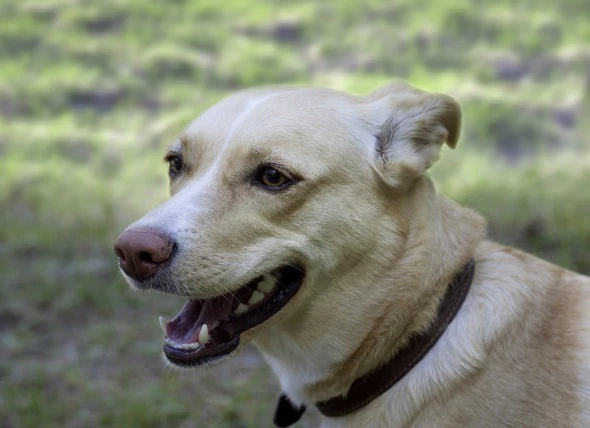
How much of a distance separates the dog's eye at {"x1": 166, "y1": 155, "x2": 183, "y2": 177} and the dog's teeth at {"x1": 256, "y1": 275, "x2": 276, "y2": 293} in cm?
60

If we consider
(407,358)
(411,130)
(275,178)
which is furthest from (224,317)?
(411,130)

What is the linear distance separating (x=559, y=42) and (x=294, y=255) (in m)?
6.36

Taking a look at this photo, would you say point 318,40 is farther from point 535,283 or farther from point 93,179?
point 535,283

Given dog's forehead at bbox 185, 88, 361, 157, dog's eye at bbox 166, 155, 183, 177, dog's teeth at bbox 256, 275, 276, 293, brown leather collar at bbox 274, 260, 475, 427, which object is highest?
dog's forehead at bbox 185, 88, 361, 157

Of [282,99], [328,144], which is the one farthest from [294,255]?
[282,99]

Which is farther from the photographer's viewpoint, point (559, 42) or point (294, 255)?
point (559, 42)

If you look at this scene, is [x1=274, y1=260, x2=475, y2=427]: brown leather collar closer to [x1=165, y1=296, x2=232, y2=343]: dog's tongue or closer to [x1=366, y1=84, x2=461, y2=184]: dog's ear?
[x1=366, y1=84, x2=461, y2=184]: dog's ear

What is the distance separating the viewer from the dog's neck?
7.88ft

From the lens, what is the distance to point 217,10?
832 cm

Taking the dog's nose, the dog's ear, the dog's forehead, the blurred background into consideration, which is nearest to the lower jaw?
the dog's nose

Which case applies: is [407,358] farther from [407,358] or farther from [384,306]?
[384,306]

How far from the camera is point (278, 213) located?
2348 mm

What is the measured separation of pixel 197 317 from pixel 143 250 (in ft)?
1.37

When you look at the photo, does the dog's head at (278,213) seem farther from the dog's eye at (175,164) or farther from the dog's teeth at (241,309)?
the dog's eye at (175,164)
